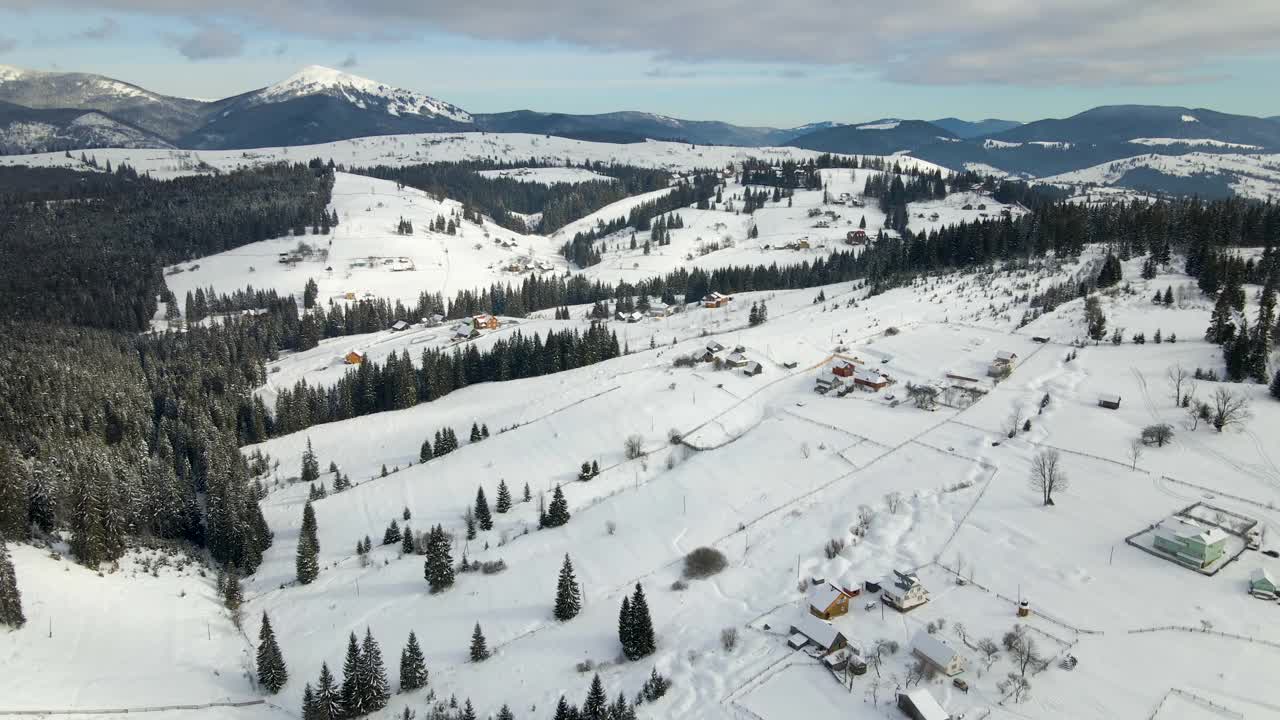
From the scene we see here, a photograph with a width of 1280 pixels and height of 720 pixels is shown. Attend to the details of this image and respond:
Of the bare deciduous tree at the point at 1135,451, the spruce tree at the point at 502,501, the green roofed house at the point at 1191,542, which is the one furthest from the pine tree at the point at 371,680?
Answer: the bare deciduous tree at the point at 1135,451

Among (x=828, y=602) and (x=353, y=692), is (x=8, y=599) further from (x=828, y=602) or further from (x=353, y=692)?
(x=828, y=602)

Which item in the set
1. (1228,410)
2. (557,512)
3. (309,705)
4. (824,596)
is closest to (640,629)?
(824,596)

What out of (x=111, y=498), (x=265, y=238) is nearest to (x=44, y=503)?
(x=111, y=498)

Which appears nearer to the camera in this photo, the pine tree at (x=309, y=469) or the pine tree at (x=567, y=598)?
the pine tree at (x=567, y=598)

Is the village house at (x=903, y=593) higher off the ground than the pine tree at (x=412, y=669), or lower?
higher

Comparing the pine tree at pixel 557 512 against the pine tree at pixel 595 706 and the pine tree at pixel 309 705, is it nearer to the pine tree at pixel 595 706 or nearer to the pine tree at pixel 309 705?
the pine tree at pixel 309 705

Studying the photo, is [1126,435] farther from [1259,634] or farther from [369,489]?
[369,489]
